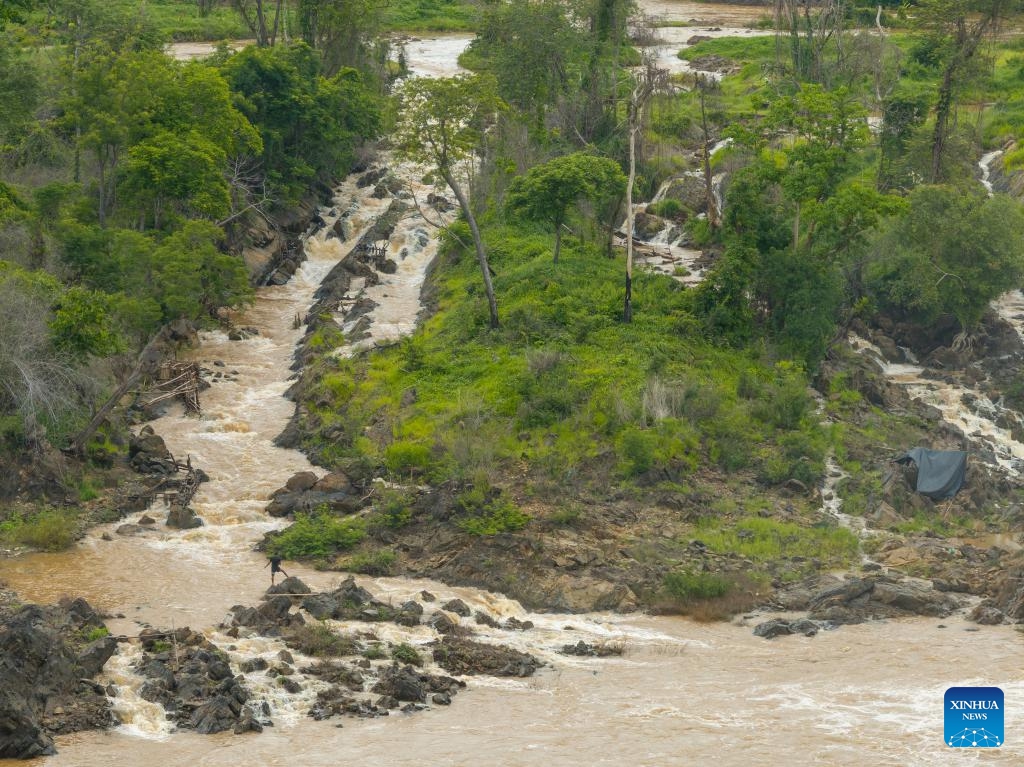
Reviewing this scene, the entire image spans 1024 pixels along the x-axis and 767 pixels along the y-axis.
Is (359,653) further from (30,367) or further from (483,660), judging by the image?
(30,367)

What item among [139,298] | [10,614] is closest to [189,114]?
[139,298]

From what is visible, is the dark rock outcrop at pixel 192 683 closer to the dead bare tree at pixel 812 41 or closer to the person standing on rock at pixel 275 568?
the person standing on rock at pixel 275 568

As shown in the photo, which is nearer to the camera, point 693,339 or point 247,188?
point 693,339

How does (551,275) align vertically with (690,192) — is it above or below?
below

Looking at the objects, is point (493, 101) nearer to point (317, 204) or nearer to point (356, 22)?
point (317, 204)

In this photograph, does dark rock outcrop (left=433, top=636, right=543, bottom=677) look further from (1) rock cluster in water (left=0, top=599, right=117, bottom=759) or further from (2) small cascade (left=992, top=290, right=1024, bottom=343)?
(2) small cascade (left=992, top=290, right=1024, bottom=343)

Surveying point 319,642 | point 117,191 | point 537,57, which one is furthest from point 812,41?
point 319,642
